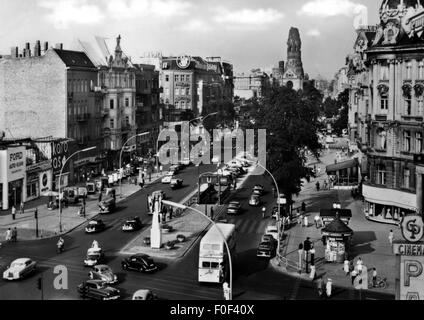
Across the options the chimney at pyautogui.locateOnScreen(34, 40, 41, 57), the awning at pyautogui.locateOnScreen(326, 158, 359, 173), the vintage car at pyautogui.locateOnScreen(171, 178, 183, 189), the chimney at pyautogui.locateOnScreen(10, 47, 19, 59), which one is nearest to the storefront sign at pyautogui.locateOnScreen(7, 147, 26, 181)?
the vintage car at pyautogui.locateOnScreen(171, 178, 183, 189)

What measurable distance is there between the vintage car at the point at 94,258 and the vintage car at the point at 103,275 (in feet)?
12.7

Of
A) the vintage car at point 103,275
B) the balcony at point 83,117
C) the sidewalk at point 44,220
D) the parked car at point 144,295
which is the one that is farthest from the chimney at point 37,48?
the parked car at point 144,295

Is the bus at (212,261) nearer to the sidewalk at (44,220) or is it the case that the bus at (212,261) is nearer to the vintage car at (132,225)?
the vintage car at (132,225)

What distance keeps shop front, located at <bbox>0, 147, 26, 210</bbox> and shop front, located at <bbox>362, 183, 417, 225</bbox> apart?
35.6m

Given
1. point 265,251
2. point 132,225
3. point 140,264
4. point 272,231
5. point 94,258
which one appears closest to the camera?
point 140,264

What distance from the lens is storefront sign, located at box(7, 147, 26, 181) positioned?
73.1 metres

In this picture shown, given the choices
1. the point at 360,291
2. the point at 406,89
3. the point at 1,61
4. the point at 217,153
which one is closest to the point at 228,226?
the point at 360,291

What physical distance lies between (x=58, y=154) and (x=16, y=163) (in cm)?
1112

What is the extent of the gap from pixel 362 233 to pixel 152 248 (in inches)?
739

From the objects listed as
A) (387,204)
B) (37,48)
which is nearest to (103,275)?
(387,204)

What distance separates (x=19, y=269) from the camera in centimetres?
4569

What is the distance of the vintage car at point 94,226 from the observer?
61.1 metres

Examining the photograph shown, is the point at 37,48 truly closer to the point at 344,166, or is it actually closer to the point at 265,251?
the point at 344,166
